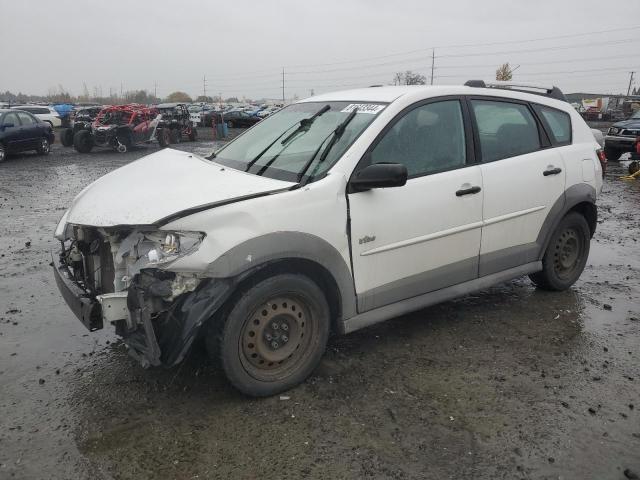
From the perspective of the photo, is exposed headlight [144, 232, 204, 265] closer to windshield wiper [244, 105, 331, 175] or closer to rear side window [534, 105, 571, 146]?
windshield wiper [244, 105, 331, 175]

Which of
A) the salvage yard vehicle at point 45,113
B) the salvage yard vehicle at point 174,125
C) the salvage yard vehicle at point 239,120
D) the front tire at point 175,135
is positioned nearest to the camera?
the salvage yard vehicle at point 174,125

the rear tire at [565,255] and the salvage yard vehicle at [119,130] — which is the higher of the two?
the salvage yard vehicle at [119,130]

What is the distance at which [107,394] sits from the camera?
10.5 ft

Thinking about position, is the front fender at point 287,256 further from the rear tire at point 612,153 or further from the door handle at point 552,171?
the rear tire at point 612,153

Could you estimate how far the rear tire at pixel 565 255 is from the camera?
4.63m

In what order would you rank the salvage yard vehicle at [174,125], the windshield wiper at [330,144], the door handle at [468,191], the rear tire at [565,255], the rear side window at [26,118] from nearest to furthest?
the windshield wiper at [330,144]
the door handle at [468,191]
the rear tire at [565,255]
the rear side window at [26,118]
the salvage yard vehicle at [174,125]

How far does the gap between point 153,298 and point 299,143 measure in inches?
59.4

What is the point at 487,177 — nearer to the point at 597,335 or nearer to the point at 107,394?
the point at 597,335

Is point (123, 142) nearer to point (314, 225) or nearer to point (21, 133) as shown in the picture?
point (21, 133)

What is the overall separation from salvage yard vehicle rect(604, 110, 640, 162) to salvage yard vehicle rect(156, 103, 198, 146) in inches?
627

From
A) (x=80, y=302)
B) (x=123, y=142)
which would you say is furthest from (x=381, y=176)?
(x=123, y=142)

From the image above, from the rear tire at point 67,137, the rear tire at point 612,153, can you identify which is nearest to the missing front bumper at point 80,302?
the rear tire at point 612,153

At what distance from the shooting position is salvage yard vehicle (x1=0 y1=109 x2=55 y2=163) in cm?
1595

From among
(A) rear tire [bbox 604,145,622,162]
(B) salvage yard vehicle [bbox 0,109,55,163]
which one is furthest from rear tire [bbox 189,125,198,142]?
(A) rear tire [bbox 604,145,622,162]
